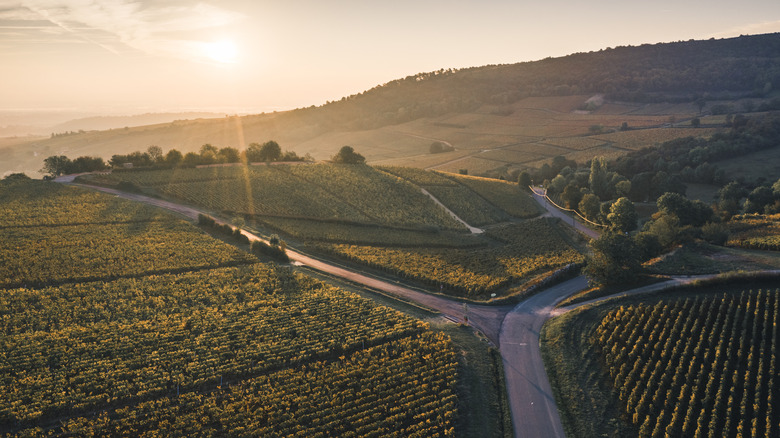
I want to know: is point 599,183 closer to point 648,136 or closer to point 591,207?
point 591,207

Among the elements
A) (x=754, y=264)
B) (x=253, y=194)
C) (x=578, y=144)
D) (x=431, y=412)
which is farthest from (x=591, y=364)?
(x=578, y=144)

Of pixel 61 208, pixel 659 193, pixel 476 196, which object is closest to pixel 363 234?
pixel 476 196

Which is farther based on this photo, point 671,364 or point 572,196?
point 572,196

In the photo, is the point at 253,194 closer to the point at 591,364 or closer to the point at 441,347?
the point at 441,347

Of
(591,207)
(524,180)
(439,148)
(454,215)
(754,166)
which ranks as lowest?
(591,207)

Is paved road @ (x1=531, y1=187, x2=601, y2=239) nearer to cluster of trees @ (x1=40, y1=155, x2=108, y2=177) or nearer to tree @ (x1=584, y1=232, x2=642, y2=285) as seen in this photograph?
tree @ (x1=584, y1=232, x2=642, y2=285)

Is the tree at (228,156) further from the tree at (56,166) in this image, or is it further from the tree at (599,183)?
the tree at (599,183)
